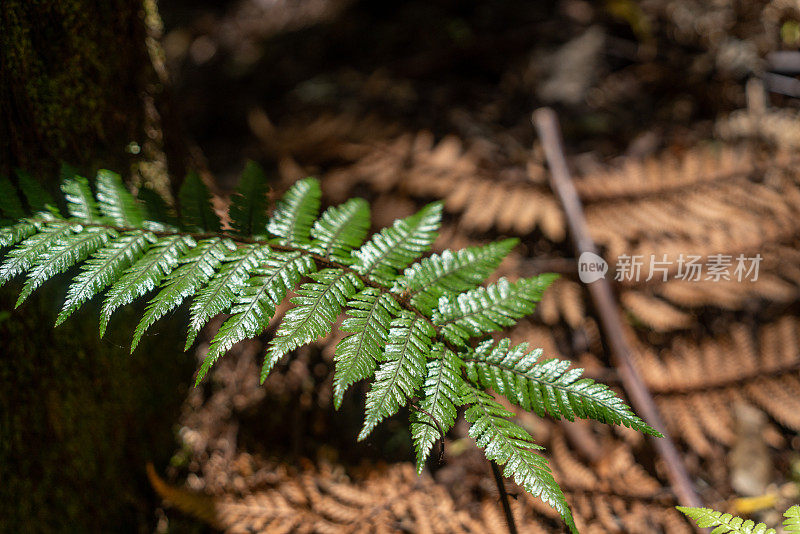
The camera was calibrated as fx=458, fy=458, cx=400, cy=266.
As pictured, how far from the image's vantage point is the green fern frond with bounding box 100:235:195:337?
4.65 feet

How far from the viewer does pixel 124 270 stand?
1.53 metres

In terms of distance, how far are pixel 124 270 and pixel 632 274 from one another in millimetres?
2374

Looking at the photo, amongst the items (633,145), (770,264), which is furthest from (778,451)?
(633,145)

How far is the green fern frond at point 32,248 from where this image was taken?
1.45 m

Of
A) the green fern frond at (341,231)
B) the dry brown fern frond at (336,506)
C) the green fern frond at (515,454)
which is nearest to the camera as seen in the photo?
the green fern frond at (515,454)

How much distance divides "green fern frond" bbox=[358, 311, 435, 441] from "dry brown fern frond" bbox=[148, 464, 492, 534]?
2.49ft

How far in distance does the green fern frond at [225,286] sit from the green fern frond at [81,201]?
1.60 feet

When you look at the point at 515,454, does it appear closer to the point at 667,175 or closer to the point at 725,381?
the point at 725,381

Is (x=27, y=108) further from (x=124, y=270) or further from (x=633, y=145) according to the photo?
(x=633, y=145)

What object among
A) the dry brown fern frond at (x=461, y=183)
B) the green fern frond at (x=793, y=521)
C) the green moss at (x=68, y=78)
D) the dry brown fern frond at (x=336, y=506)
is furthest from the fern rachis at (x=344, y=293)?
the dry brown fern frond at (x=461, y=183)

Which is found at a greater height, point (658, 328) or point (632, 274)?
point (632, 274)

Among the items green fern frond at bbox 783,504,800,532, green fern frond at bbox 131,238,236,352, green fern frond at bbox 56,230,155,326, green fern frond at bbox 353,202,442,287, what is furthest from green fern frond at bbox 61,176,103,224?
green fern frond at bbox 783,504,800,532

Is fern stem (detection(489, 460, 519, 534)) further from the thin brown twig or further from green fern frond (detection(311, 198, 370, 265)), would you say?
green fern frond (detection(311, 198, 370, 265))

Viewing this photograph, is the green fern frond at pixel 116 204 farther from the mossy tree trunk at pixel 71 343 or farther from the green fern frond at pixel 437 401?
the green fern frond at pixel 437 401
